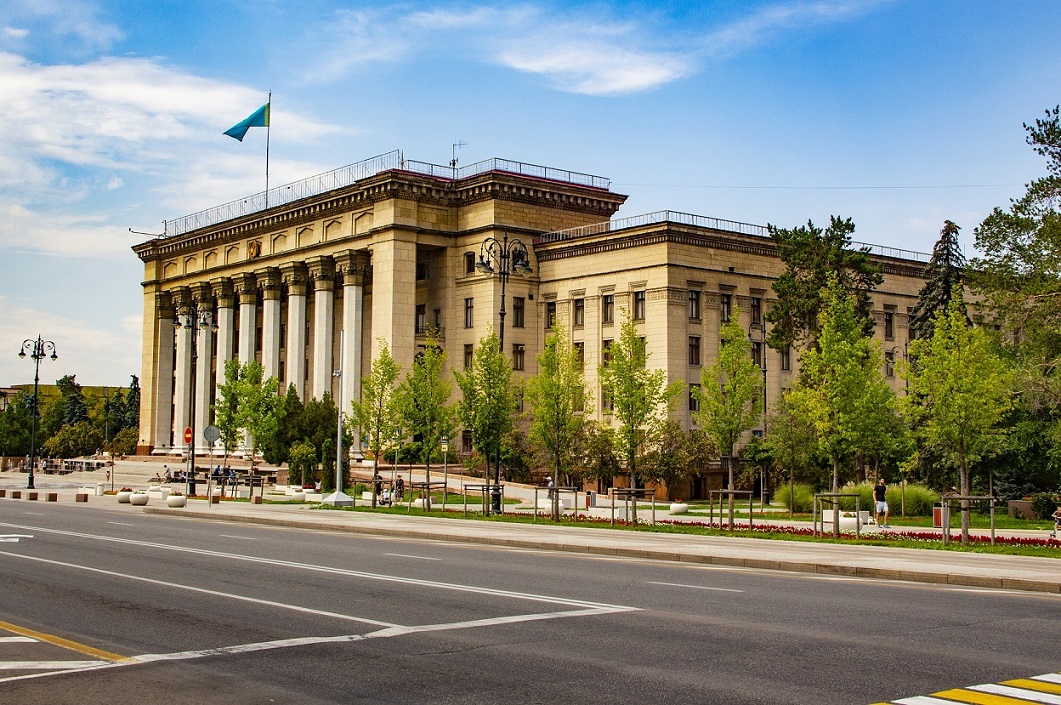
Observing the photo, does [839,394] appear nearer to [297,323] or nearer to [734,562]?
[734,562]

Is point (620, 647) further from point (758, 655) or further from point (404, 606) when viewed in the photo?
point (404, 606)

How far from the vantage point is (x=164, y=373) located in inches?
4099

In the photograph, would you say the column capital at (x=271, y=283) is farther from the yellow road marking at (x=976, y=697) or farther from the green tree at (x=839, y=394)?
the yellow road marking at (x=976, y=697)

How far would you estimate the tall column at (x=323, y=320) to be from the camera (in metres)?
81.1

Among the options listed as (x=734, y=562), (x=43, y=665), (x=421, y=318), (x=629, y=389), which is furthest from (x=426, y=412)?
(x=43, y=665)

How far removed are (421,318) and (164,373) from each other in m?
36.5

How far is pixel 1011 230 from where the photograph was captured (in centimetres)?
4544

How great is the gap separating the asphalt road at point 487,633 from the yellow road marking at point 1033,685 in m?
0.29

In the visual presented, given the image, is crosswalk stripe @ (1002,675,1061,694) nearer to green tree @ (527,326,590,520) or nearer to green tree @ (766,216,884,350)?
green tree @ (527,326,590,520)

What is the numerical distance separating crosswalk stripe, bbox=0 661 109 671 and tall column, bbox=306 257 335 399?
7018 centimetres

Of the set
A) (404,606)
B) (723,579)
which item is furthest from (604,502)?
(404,606)

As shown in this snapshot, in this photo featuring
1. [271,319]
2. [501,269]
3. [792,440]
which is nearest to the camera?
[792,440]

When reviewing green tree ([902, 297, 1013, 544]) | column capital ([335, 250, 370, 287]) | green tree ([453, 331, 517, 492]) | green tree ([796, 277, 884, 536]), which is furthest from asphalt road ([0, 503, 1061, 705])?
column capital ([335, 250, 370, 287])

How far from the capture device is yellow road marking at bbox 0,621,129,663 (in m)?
11.4
